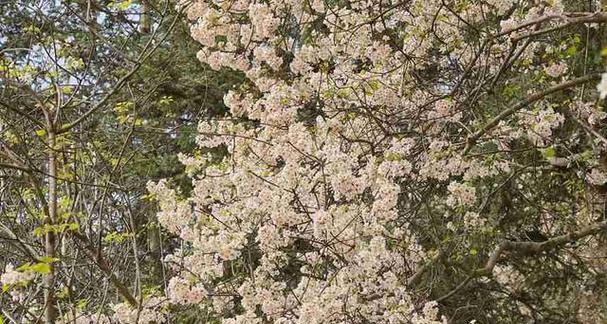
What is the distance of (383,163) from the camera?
4.63 m

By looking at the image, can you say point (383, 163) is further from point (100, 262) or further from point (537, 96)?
point (100, 262)

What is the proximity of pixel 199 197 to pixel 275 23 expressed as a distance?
1.46m

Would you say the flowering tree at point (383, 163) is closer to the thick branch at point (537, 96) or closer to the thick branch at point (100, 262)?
the thick branch at point (537, 96)

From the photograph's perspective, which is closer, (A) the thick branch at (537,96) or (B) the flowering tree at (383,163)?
(A) the thick branch at (537,96)

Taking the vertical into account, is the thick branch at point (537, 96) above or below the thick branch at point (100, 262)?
above

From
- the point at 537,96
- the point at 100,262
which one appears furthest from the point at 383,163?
the point at 100,262

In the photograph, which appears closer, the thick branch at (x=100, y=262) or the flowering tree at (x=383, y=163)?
the thick branch at (x=100, y=262)

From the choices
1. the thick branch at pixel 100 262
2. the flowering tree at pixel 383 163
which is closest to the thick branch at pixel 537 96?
the flowering tree at pixel 383 163

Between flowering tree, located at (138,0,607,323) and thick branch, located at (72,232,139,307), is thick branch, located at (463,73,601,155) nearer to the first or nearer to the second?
flowering tree, located at (138,0,607,323)

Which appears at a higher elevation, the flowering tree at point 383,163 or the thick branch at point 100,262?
the flowering tree at point 383,163

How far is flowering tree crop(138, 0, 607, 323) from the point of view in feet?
15.3

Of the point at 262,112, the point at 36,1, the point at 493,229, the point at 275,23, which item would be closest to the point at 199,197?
the point at 262,112

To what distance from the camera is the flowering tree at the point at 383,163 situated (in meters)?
4.66

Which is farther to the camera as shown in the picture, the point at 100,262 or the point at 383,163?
the point at 383,163
